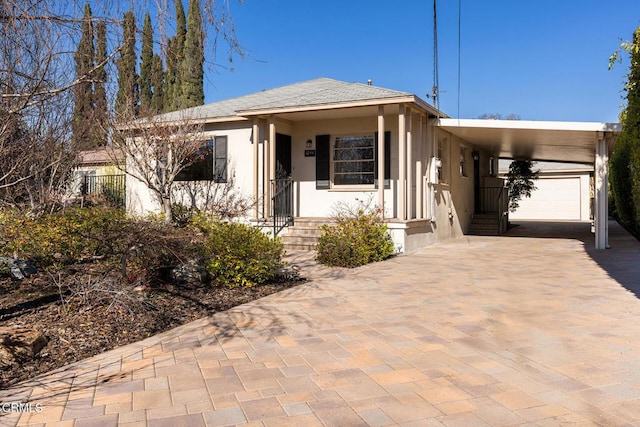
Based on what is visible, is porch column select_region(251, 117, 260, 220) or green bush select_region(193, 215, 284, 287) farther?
porch column select_region(251, 117, 260, 220)

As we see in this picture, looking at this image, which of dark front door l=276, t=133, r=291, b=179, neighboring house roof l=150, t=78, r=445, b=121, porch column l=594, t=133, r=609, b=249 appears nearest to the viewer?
neighboring house roof l=150, t=78, r=445, b=121

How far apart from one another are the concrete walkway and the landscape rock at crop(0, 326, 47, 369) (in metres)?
0.41

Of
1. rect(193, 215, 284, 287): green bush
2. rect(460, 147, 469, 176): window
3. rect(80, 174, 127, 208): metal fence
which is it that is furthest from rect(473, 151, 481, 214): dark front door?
rect(193, 215, 284, 287): green bush

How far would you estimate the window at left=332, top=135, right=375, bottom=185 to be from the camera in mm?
11734

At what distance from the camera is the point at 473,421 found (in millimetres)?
2703

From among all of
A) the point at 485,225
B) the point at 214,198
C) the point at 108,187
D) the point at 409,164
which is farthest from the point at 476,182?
the point at 108,187

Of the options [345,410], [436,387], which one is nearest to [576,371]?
[436,387]

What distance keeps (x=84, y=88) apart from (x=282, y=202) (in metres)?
6.39

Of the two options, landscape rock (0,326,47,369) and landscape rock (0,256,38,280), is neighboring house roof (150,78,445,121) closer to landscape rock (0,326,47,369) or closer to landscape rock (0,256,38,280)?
landscape rock (0,256,38,280)

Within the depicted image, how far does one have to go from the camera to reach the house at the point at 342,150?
1063cm

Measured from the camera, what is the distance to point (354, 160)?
1188 cm

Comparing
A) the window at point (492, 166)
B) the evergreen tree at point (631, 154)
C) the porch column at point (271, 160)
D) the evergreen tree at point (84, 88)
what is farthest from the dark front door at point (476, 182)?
the evergreen tree at point (84, 88)

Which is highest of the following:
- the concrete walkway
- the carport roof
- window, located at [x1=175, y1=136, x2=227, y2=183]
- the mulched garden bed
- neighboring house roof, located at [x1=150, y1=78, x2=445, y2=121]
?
neighboring house roof, located at [x1=150, y1=78, x2=445, y2=121]

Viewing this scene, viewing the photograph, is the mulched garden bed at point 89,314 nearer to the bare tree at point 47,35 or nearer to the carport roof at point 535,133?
the bare tree at point 47,35
